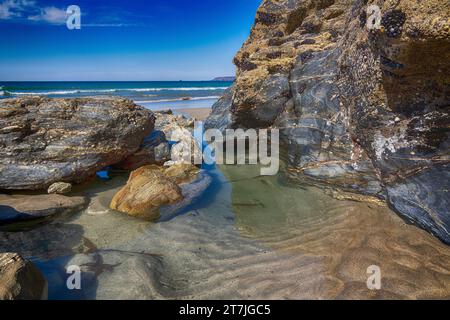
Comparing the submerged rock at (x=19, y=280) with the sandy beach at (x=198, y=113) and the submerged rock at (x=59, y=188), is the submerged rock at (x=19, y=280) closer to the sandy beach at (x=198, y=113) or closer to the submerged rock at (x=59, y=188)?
the submerged rock at (x=59, y=188)

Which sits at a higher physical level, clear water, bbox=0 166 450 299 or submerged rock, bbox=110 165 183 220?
submerged rock, bbox=110 165 183 220

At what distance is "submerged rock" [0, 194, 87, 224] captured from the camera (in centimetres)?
404

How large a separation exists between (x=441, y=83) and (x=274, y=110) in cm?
389

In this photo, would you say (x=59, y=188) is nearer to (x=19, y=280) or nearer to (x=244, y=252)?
(x=19, y=280)

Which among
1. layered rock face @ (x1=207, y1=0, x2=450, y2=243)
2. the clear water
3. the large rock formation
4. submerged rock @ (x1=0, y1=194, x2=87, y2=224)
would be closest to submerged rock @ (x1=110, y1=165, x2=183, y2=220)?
the clear water

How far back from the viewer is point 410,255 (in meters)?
3.10

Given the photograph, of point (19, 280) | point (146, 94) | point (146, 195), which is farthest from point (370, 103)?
point (146, 94)

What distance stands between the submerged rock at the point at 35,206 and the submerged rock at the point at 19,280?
1.73 meters

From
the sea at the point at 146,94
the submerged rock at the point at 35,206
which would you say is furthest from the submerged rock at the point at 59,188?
the sea at the point at 146,94

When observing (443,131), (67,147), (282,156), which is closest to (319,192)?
(282,156)

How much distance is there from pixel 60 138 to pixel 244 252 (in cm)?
423

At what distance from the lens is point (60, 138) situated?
18.1 feet

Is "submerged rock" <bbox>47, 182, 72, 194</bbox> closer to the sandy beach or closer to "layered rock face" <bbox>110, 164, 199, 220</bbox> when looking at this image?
"layered rock face" <bbox>110, 164, 199, 220</bbox>

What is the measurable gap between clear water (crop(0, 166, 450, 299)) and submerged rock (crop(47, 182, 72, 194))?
840 mm
